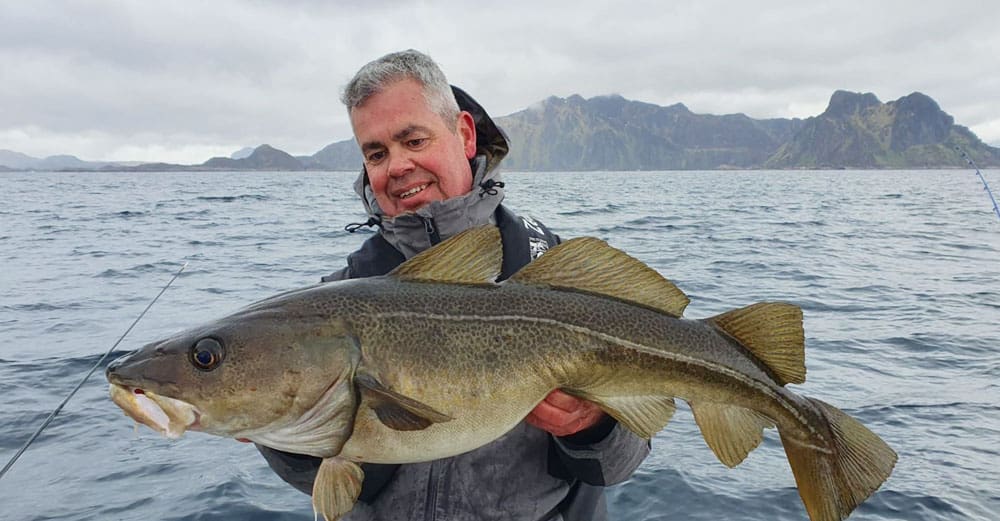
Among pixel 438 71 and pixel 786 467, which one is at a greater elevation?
pixel 438 71

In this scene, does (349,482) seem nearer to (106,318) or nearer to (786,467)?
(786,467)

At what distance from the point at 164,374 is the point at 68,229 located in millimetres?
28665

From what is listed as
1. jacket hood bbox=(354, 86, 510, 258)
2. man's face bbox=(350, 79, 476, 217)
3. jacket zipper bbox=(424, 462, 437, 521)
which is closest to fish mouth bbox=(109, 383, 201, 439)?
jacket zipper bbox=(424, 462, 437, 521)

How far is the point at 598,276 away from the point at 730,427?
0.81 m

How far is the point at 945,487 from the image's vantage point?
6.05m

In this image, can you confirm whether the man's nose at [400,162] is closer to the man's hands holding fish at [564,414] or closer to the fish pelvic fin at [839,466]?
the man's hands holding fish at [564,414]

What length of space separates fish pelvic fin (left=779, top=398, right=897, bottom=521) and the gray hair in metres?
2.24

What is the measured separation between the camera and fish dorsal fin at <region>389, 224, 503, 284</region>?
270 centimetres

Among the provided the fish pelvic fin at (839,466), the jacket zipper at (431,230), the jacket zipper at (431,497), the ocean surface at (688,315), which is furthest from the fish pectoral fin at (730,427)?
the ocean surface at (688,315)

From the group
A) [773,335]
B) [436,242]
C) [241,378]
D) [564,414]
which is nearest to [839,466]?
[773,335]

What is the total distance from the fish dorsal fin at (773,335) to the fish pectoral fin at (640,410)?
40cm

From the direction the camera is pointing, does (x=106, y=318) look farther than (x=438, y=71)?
Yes

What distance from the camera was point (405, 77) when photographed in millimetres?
3408

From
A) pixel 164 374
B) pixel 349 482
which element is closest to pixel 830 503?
pixel 349 482
